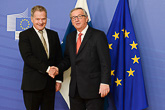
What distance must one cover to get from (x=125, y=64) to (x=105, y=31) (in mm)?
557

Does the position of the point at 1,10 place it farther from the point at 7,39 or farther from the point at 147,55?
the point at 147,55

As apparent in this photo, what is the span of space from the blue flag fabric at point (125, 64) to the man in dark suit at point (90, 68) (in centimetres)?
51

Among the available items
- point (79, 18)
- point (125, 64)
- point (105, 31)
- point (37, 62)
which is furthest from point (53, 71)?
point (105, 31)

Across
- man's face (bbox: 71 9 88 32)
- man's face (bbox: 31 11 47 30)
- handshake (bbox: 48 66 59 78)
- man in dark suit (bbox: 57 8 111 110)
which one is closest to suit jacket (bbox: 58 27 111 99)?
man in dark suit (bbox: 57 8 111 110)

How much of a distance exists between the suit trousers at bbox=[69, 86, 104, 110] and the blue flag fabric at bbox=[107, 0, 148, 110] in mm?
495

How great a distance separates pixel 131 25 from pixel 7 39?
163 centimetres

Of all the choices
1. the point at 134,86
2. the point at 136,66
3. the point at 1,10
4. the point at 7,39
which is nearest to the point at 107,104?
the point at 134,86

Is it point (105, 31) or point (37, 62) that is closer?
point (37, 62)

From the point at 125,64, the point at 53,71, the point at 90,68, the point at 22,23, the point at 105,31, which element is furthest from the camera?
the point at 22,23

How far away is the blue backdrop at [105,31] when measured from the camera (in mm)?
2447

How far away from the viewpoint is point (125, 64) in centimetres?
238

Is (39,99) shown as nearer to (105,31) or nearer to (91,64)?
(91,64)

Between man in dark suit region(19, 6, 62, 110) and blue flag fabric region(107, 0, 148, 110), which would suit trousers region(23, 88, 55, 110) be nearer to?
man in dark suit region(19, 6, 62, 110)

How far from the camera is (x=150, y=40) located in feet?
8.11
